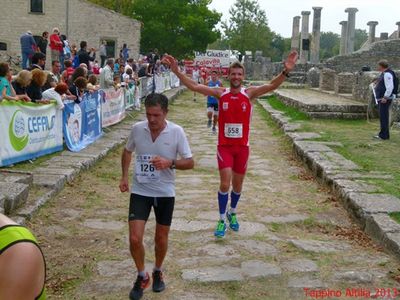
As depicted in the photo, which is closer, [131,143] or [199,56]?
[131,143]

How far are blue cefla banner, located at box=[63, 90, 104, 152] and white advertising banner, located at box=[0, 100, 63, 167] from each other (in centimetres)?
32

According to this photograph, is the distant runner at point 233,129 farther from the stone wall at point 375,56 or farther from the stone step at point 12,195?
the stone wall at point 375,56

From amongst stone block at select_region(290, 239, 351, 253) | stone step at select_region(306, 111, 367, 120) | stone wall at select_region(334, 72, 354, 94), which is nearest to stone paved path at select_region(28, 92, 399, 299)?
stone block at select_region(290, 239, 351, 253)

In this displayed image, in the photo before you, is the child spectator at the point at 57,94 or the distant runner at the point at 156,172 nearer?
the distant runner at the point at 156,172

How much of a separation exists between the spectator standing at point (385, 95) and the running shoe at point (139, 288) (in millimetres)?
9489

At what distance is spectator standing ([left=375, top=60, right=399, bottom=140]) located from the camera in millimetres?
12773

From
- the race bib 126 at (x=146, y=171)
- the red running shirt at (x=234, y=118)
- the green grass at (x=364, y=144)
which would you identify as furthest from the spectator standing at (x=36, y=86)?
the race bib 126 at (x=146, y=171)

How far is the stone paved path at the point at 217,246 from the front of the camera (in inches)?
191

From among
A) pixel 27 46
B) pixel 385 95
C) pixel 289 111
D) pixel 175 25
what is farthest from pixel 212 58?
pixel 385 95

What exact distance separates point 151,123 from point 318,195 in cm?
442

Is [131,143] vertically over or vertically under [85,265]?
over

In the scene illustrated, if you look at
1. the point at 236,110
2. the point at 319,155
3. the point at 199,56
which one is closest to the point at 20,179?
the point at 236,110

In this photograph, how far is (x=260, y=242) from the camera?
6.03 m

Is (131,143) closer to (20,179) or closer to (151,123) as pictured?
(151,123)
